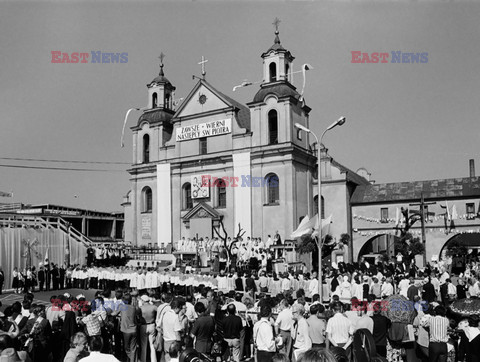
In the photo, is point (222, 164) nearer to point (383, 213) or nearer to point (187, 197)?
point (187, 197)

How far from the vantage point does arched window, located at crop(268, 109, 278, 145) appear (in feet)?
141

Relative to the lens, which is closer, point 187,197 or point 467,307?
point 467,307

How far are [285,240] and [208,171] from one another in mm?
10210

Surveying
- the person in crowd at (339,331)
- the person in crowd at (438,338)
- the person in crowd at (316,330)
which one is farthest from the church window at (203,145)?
the person in crowd at (438,338)

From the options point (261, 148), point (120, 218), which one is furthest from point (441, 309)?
point (120, 218)

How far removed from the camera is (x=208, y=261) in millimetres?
36312

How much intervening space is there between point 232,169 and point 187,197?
609 centimetres

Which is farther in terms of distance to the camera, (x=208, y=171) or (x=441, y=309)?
(x=208, y=171)

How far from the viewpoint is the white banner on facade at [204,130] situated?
44500mm

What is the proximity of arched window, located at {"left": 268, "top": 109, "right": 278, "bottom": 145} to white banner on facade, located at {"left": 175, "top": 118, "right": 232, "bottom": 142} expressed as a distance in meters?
3.72

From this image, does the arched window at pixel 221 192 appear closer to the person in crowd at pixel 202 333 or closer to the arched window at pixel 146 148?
the arched window at pixel 146 148

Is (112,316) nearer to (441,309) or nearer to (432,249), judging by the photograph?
(441,309)

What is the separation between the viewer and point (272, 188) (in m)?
42.9

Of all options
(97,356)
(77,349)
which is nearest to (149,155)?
(77,349)
